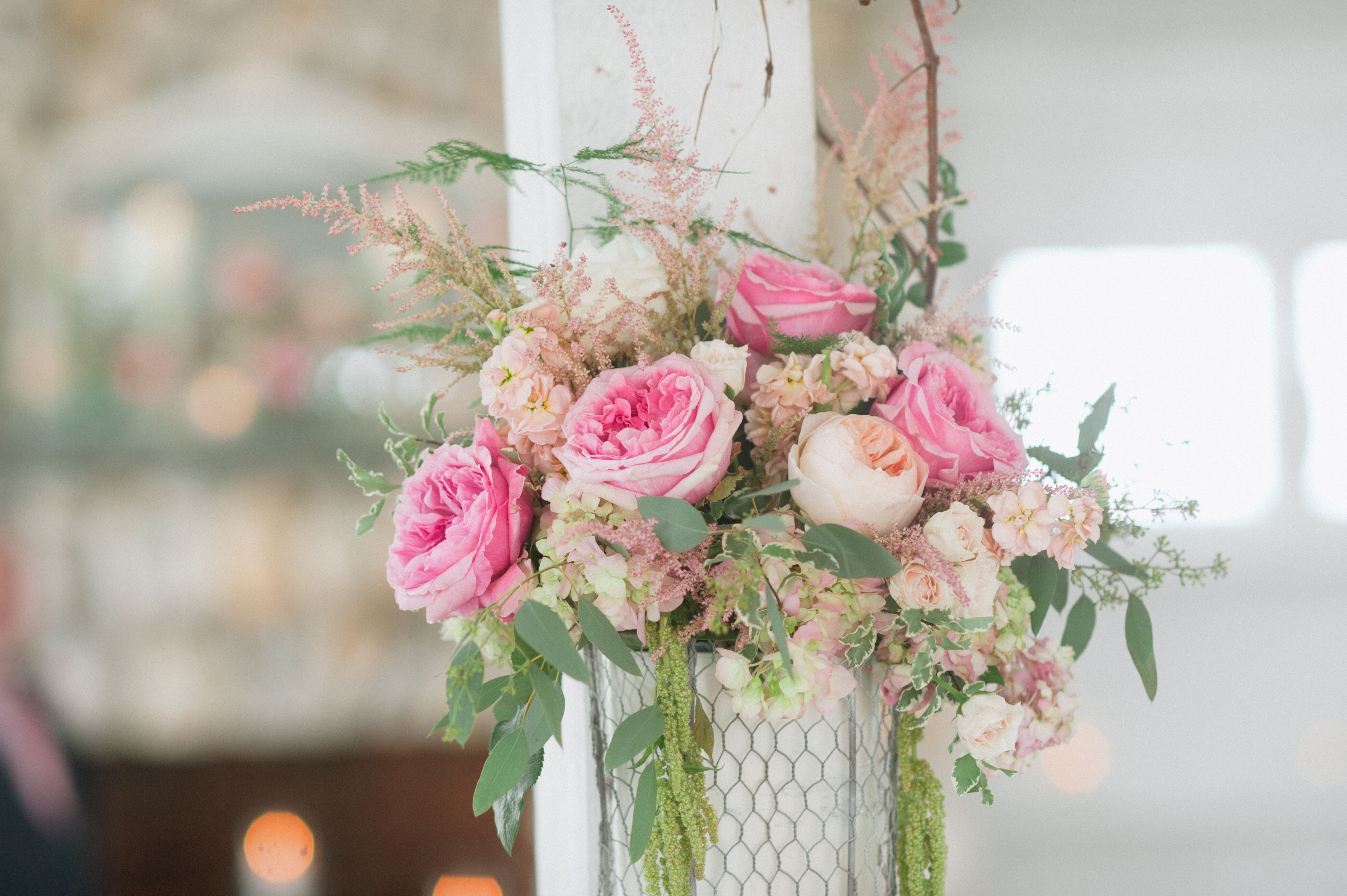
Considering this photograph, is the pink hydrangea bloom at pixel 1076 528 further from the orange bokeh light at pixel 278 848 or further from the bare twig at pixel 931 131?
the orange bokeh light at pixel 278 848

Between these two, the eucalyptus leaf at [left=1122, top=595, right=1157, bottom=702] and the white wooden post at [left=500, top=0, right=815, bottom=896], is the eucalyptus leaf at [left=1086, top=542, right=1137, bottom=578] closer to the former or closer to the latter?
the eucalyptus leaf at [left=1122, top=595, right=1157, bottom=702]

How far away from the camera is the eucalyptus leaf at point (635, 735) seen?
45cm

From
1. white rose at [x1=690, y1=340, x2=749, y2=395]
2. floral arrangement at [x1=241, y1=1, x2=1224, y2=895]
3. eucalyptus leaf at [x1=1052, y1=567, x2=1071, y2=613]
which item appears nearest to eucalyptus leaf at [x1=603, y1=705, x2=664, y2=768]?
floral arrangement at [x1=241, y1=1, x2=1224, y2=895]

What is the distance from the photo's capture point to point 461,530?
47 cm

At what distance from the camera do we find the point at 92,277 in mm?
1275

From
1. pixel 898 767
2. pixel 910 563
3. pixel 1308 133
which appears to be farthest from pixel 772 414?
pixel 1308 133

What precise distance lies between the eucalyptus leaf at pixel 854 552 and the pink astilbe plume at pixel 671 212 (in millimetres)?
190

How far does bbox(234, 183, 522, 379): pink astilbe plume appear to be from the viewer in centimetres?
50

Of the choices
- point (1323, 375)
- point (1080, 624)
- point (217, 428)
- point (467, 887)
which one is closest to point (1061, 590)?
point (1080, 624)

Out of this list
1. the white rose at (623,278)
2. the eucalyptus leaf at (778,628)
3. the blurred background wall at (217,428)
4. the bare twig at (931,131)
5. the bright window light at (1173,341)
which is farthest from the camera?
the blurred background wall at (217,428)

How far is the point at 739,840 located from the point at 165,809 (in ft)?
4.02

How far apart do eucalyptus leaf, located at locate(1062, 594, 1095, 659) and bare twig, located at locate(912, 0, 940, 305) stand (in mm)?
302

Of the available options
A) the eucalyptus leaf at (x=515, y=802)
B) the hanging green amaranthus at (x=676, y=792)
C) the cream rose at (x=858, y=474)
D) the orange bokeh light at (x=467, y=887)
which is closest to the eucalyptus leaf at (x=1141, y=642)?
the cream rose at (x=858, y=474)

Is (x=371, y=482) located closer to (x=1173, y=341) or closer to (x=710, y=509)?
(x=710, y=509)
